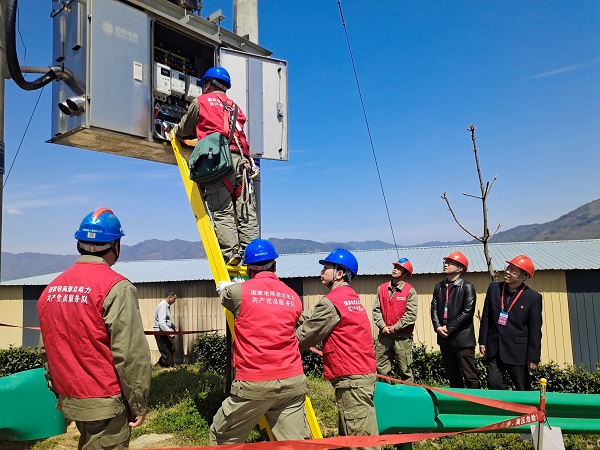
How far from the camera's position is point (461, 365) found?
6969 mm

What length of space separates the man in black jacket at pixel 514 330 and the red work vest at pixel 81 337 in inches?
192

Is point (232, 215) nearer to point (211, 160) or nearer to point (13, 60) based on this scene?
point (211, 160)

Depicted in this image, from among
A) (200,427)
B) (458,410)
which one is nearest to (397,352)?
(458,410)

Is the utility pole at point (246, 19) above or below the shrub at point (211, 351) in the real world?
above

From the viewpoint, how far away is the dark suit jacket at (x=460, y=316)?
6867mm

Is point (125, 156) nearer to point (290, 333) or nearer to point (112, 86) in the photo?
point (112, 86)

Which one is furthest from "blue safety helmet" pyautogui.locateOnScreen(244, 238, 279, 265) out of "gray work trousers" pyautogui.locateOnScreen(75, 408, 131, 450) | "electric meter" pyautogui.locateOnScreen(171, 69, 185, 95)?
"electric meter" pyautogui.locateOnScreen(171, 69, 185, 95)

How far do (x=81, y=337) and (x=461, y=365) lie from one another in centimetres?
559

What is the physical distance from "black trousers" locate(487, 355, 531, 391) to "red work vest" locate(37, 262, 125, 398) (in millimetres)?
4871

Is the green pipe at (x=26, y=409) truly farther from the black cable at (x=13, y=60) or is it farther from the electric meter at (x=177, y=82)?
the electric meter at (x=177, y=82)

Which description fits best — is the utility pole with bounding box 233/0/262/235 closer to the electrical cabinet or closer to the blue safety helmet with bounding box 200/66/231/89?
the electrical cabinet

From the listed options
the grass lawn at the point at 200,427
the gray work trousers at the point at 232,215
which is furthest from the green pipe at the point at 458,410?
the gray work trousers at the point at 232,215

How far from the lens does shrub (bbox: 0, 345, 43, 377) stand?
35.9 feet

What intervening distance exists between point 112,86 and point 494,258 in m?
13.1
